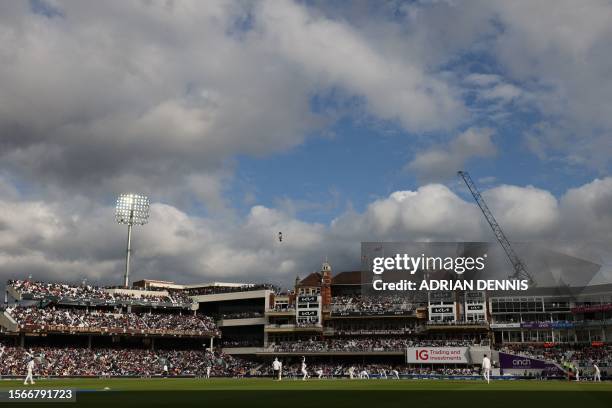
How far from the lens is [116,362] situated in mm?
92438

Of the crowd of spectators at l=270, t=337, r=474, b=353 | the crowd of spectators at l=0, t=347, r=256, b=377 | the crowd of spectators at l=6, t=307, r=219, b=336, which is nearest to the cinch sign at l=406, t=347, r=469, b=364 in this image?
the crowd of spectators at l=270, t=337, r=474, b=353

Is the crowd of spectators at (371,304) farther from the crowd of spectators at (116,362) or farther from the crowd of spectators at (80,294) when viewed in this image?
the crowd of spectators at (80,294)

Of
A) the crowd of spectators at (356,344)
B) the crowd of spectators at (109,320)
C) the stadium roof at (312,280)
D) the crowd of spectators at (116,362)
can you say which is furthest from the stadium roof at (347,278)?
the crowd of spectators at (116,362)

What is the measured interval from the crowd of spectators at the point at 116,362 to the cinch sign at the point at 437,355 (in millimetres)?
25497

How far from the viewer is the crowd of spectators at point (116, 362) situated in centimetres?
8425

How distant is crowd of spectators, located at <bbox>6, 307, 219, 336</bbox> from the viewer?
9394 centimetres

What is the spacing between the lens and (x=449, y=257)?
100 meters

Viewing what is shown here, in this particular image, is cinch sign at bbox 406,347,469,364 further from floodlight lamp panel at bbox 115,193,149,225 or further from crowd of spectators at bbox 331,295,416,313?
floodlight lamp panel at bbox 115,193,149,225

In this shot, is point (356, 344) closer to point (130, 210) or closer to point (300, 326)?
point (300, 326)

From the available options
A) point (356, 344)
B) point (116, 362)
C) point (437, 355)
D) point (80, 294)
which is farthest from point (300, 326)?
point (80, 294)

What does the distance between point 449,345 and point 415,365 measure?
6067 millimetres

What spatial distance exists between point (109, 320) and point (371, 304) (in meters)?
43.5

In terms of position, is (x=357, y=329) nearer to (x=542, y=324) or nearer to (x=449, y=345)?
(x=449, y=345)
